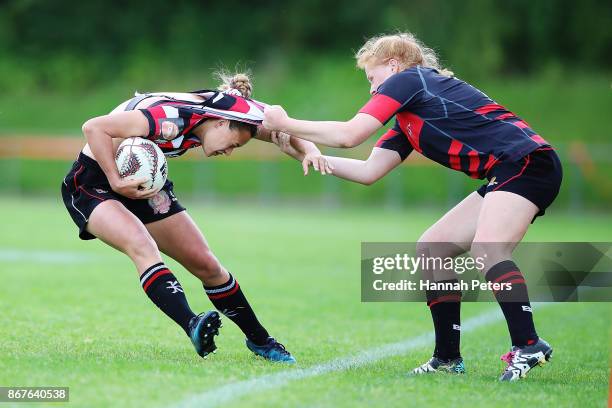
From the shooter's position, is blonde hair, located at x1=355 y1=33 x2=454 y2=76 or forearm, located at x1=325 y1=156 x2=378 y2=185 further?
forearm, located at x1=325 y1=156 x2=378 y2=185

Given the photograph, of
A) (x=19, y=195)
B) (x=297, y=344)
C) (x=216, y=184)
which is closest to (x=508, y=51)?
(x=216, y=184)

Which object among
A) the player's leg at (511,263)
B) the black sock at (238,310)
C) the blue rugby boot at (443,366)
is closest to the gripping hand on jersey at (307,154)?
the black sock at (238,310)

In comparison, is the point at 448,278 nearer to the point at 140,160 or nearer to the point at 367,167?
the point at 367,167

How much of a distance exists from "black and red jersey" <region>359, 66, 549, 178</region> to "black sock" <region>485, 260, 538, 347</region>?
584mm

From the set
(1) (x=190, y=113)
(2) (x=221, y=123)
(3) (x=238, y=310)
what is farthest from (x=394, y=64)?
(3) (x=238, y=310)

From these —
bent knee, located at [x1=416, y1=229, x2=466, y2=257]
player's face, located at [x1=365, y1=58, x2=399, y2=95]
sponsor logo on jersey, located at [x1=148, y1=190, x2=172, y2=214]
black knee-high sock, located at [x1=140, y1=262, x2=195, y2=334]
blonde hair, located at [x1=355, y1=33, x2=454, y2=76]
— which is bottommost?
black knee-high sock, located at [x1=140, y1=262, x2=195, y2=334]

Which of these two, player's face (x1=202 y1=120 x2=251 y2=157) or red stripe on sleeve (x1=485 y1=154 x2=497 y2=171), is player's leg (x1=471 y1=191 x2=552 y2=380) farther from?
player's face (x1=202 y1=120 x2=251 y2=157)

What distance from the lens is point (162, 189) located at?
5.68 metres

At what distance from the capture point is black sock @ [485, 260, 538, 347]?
509 centimetres

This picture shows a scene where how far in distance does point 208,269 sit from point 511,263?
5.88 feet

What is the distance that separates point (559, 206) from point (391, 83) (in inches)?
720

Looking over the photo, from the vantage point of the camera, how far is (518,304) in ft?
16.7

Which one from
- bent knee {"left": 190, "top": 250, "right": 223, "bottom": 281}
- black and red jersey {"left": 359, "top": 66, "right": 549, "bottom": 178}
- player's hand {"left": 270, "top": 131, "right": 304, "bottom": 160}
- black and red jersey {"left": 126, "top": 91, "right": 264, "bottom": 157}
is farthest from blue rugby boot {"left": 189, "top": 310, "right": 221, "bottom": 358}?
black and red jersey {"left": 359, "top": 66, "right": 549, "bottom": 178}

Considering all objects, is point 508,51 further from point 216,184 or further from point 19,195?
point 19,195
